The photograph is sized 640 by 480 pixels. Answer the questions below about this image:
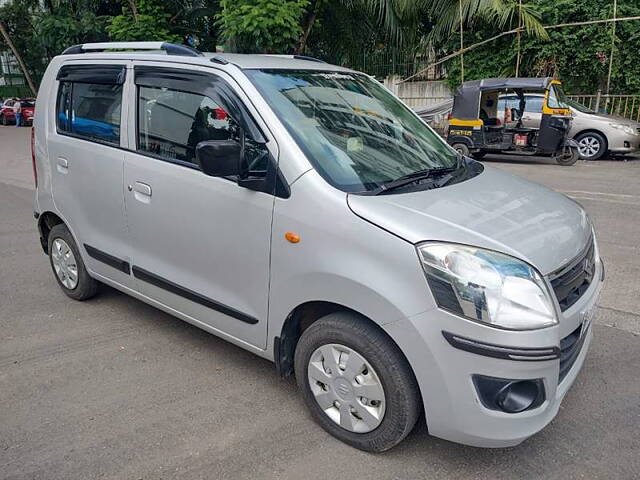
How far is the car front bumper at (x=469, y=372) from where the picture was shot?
229 centimetres

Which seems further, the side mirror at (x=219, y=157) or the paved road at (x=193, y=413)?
the side mirror at (x=219, y=157)

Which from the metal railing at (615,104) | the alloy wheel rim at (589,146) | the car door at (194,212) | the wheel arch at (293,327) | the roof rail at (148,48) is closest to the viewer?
the wheel arch at (293,327)

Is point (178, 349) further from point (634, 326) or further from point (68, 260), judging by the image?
point (634, 326)

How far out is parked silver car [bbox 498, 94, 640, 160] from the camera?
12234 mm

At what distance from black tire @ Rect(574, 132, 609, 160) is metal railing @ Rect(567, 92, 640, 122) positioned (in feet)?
8.98

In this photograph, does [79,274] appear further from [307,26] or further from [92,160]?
[307,26]

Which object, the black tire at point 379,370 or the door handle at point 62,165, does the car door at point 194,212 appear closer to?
the black tire at point 379,370

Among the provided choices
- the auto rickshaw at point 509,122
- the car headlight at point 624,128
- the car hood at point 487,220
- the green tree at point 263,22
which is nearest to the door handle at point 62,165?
the car hood at point 487,220

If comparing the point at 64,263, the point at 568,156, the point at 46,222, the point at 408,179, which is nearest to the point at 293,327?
the point at 408,179

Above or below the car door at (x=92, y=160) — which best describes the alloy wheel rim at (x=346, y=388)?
below

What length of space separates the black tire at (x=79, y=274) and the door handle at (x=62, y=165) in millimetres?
489

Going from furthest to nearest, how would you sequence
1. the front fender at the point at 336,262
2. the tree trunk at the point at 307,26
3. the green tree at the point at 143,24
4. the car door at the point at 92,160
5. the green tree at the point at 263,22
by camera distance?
the green tree at the point at 143,24, the tree trunk at the point at 307,26, the green tree at the point at 263,22, the car door at the point at 92,160, the front fender at the point at 336,262

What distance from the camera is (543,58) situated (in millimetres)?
15430

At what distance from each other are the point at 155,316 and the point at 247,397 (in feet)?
4.81
